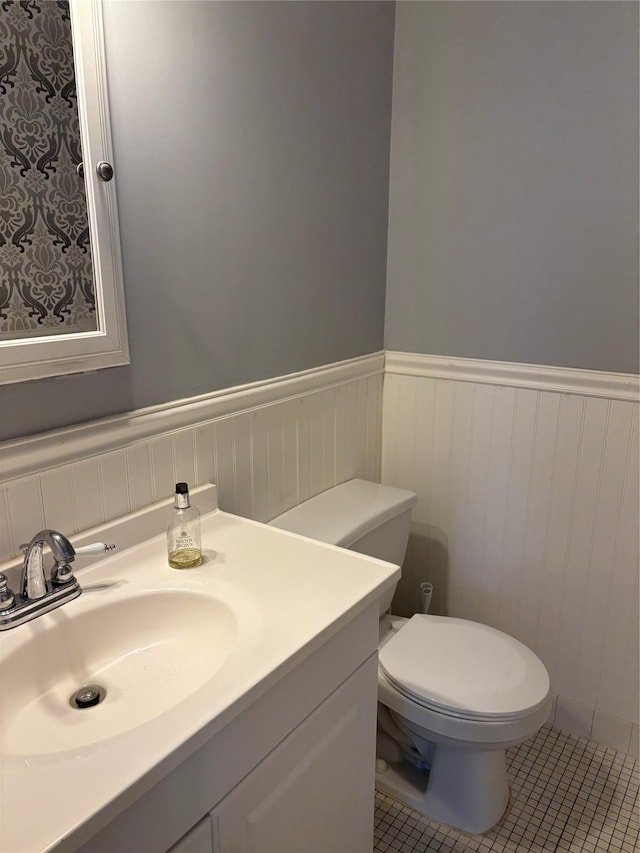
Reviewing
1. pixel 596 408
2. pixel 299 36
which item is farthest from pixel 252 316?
pixel 596 408

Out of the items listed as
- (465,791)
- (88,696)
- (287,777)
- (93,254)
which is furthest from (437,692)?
(93,254)

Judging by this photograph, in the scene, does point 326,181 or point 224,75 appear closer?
point 224,75

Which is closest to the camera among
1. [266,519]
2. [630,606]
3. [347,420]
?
[266,519]

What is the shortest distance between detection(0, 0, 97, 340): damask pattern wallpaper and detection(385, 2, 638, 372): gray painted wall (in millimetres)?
1067

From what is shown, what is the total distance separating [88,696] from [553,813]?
51.6 inches

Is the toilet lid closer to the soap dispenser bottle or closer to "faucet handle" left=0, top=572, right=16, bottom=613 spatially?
the soap dispenser bottle

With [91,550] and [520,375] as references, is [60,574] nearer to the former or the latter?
[91,550]

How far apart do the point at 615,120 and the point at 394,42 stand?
2.19 ft

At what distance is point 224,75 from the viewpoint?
1315mm

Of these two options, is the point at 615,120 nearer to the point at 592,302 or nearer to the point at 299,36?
the point at 592,302

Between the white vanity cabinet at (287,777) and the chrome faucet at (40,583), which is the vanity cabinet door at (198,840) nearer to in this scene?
the white vanity cabinet at (287,777)

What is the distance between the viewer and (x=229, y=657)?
3.00 ft

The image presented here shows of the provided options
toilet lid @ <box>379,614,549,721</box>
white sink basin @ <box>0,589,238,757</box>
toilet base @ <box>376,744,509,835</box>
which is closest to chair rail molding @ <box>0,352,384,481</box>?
white sink basin @ <box>0,589,238,757</box>

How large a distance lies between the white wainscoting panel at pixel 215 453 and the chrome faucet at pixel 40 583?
8 centimetres
